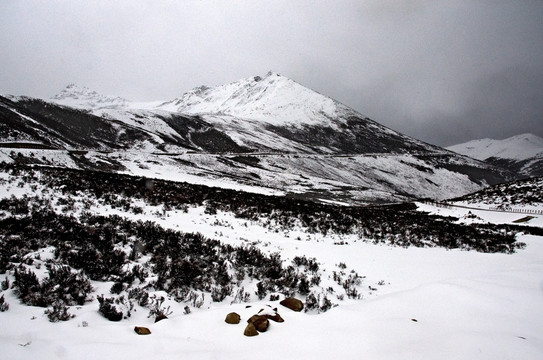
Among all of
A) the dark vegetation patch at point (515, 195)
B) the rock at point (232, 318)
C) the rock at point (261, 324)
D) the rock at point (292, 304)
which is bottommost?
the rock at point (292, 304)

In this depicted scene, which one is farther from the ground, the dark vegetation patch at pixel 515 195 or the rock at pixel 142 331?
the dark vegetation patch at pixel 515 195

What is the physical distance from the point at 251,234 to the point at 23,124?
76228mm

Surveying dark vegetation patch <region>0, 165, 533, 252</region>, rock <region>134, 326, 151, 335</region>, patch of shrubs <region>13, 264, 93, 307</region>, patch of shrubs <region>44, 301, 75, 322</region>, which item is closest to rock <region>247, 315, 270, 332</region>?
rock <region>134, 326, 151, 335</region>

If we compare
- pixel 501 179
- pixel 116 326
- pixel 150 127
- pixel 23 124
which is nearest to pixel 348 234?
pixel 116 326

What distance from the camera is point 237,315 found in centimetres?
457

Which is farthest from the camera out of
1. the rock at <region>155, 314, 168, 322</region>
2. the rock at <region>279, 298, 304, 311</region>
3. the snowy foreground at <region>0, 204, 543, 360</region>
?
the rock at <region>279, 298, 304, 311</region>

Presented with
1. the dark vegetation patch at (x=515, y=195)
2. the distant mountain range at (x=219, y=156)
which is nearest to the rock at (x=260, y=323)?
the distant mountain range at (x=219, y=156)

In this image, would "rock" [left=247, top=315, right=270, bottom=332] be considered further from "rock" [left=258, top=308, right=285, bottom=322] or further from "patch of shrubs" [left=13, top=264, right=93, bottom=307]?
"patch of shrubs" [left=13, top=264, right=93, bottom=307]

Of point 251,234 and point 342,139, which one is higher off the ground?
point 342,139

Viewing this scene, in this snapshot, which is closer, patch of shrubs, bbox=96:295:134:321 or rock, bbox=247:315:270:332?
rock, bbox=247:315:270:332

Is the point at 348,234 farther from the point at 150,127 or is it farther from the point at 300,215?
the point at 150,127

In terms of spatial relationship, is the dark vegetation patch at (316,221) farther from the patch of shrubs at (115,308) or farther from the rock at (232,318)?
the rock at (232,318)

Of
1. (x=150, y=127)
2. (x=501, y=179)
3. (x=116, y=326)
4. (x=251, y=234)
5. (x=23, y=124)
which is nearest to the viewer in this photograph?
(x=116, y=326)

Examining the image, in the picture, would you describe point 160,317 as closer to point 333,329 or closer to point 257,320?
point 257,320
